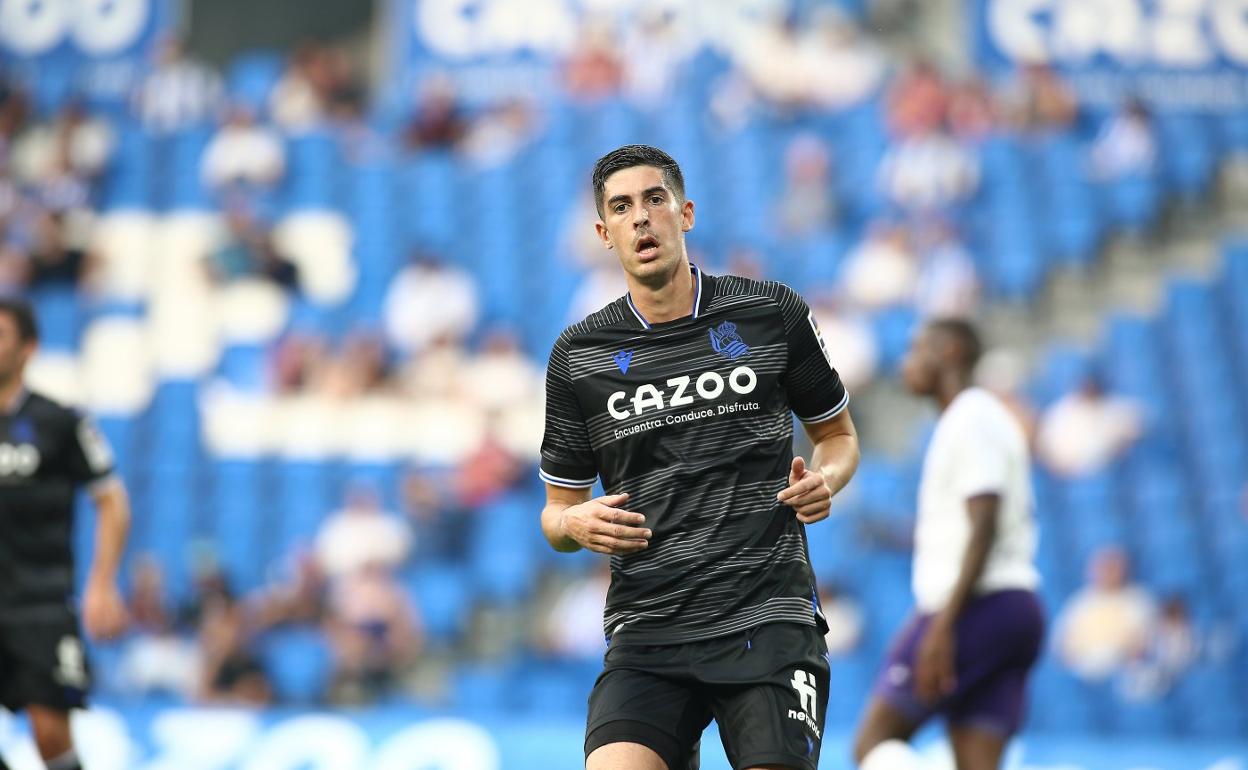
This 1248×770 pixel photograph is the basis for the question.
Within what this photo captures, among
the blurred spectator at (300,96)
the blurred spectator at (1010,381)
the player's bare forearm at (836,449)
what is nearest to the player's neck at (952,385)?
the player's bare forearm at (836,449)

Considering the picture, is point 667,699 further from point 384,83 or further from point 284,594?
point 384,83

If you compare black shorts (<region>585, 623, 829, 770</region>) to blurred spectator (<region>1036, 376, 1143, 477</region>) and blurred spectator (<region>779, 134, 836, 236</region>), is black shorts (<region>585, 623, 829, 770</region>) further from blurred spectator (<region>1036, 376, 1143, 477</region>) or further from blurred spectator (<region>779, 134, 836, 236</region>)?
blurred spectator (<region>779, 134, 836, 236</region>)

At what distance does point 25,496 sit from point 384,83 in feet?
43.6

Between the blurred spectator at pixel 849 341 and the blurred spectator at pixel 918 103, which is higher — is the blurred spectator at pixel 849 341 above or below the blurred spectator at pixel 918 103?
below

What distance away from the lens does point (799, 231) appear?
14742 mm

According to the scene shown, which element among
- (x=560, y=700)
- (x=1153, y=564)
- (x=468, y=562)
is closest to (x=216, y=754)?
(x=560, y=700)

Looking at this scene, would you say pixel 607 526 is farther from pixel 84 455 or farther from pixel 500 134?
pixel 500 134

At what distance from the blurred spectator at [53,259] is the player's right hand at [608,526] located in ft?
39.3

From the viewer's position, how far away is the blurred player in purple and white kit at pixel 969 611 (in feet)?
19.1

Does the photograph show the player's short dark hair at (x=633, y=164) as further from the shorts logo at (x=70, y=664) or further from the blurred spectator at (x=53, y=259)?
the blurred spectator at (x=53, y=259)

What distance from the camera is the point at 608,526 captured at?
149 inches

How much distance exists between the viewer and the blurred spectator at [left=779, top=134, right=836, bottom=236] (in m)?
14.8

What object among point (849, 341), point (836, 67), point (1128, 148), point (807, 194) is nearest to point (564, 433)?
point (849, 341)

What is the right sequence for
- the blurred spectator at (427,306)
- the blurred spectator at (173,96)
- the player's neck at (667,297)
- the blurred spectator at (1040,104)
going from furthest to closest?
1. the blurred spectator at (173,96)
2. the blurred spectator at (1040,104)
3. the blurred spectator at (427,306)
4. the player's neck at (667,297)
